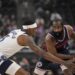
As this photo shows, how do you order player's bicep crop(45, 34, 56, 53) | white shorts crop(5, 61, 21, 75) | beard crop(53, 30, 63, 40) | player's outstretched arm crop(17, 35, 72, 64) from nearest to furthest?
player's outstretched arm crop(17, 35, 72, 64) → white shorts crop(5, 61, 21, 75) → player's bicep crop(45, 34, 56, 53) → beard crop(53, 30, 63, 40)

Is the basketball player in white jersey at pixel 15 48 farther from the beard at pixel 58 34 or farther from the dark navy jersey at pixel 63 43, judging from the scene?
the dark navy jersey at pixel 63 43

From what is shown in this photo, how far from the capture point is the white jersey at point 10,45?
31.1ft

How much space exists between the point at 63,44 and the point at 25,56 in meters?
3.60

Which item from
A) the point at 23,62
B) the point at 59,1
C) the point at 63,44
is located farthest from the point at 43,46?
the point at 59,1

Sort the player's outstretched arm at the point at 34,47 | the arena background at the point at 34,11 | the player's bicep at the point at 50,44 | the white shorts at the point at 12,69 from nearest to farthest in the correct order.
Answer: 1. the player's outstretched arm at the point at 34,47
2. the white shorts at the point at 12,69
3. the player's bicep at the point at 50,44
4. the arena background at the point at 34,11

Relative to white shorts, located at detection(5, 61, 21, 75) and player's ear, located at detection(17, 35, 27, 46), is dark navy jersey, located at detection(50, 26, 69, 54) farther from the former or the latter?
white shorts, located at detection(5, 61, 21, 75)

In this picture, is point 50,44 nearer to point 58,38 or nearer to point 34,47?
point 58,38

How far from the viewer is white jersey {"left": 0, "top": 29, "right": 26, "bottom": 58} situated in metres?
9.47

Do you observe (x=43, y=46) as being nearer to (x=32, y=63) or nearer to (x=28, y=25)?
(x=28, y=25)

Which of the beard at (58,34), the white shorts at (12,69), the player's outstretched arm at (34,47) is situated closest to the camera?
the player's outstretched arm at (34,47)

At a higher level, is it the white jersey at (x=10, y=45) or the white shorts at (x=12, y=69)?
the white jersey at (x=10, y=45)

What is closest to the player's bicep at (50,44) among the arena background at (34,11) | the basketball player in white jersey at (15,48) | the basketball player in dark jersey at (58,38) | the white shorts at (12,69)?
the basketball player in dark jersey at (58,38)

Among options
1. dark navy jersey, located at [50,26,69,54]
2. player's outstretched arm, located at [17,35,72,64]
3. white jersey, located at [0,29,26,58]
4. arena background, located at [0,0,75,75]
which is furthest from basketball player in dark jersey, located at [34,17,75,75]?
arena background, located at [0,0,75,75]

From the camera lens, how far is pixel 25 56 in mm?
13961
